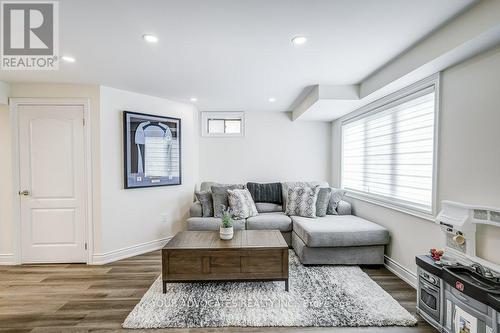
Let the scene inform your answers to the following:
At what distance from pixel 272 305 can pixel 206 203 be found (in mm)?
2047

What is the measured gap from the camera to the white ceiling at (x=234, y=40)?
67.2 inches

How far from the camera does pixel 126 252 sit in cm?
360

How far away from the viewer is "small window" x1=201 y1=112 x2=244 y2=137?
16.0ft

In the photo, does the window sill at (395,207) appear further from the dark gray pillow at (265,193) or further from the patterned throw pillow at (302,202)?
the dark gray pillow at (265,193)

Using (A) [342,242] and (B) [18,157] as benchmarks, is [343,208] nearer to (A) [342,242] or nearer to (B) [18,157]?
(A) [342,242]

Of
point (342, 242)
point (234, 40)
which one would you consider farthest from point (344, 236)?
point (234, 40)

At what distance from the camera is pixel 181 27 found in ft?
6.39

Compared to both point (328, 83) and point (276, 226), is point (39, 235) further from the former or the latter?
point (328, 83)

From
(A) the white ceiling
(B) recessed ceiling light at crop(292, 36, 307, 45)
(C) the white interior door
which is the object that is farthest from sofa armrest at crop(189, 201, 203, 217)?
(B) recessed ceiling light at crop(292, 36, 307, 45)

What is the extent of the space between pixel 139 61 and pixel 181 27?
2.98ft

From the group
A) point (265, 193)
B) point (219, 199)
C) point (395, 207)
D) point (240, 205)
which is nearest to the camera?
point (395, 207)

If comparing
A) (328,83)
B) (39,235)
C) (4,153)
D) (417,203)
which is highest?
(328,83)

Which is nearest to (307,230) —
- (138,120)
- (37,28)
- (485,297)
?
(485,297)

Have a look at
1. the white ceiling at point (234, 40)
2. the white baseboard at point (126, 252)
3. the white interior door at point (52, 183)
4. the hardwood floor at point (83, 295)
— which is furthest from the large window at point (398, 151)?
the white interior door at point (52, 183)
